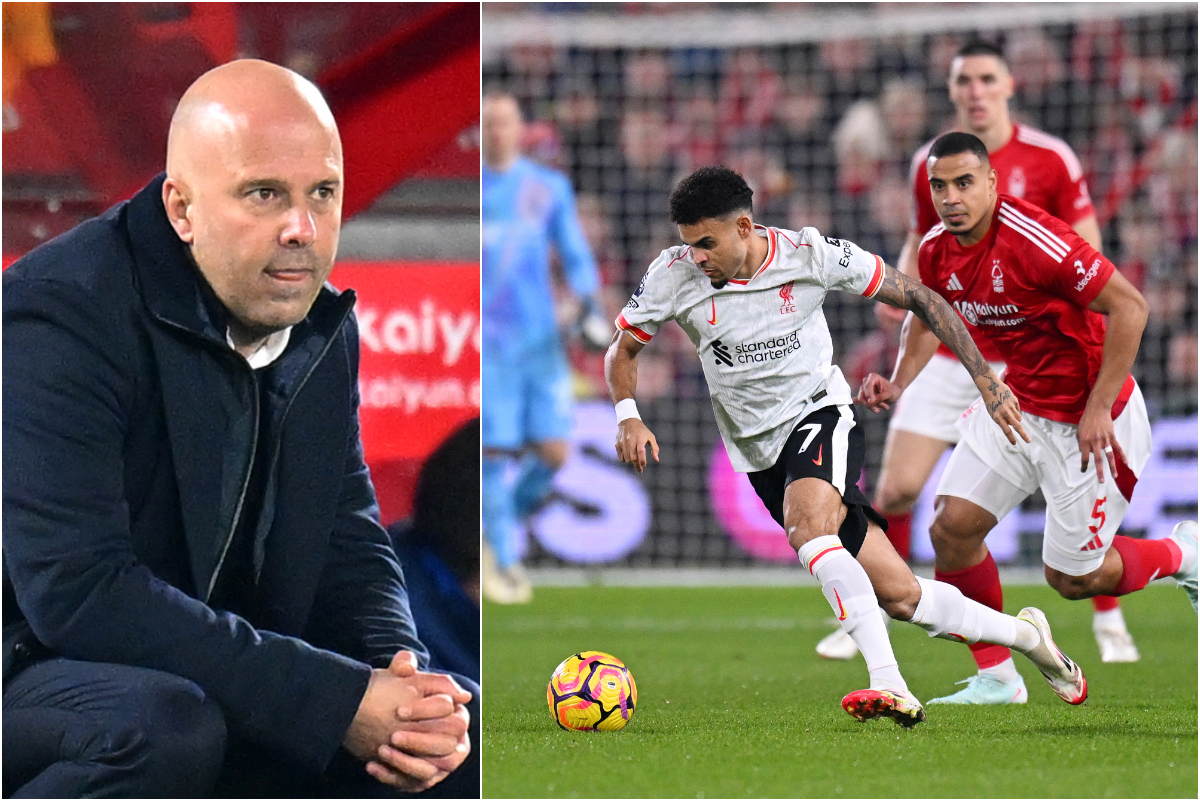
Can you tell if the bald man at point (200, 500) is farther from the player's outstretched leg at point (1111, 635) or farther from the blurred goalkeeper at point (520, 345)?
the blurred goalkeeper at point (520, 345)

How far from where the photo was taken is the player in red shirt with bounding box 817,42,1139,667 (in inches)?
239

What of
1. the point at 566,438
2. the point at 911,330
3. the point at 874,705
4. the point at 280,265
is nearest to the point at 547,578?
the point at 566,438

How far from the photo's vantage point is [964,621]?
4555 mm

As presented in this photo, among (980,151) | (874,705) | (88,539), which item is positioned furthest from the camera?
(980,151)

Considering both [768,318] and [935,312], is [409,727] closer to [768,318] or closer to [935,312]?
[768,318]

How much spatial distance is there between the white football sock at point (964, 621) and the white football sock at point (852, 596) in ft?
0.69

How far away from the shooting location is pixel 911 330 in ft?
17.0

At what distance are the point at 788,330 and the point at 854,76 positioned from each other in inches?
333

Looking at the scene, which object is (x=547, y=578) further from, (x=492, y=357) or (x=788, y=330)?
(x=788, y=330)

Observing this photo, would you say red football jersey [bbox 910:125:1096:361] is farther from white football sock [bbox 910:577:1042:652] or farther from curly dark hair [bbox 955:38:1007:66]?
white football sock [bbox 910:577:1042:652]

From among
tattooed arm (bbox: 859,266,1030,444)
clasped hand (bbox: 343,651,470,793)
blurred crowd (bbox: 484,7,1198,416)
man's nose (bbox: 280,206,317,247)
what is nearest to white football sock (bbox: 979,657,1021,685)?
tattooed arm (bbox: 859,266,1030,444)

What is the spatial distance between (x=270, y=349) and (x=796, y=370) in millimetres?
1836

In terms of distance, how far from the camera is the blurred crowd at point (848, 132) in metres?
11.3

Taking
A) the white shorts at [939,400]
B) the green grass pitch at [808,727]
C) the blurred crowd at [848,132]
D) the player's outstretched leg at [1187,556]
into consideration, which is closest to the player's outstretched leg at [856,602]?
the green grass pitch at [808,727]
